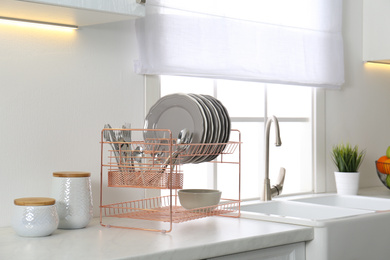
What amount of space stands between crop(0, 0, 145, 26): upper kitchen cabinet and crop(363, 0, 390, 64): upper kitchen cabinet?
1.57m

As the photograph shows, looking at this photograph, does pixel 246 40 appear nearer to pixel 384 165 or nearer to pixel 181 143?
pixel 181 143

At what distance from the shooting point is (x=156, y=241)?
1.56 metres

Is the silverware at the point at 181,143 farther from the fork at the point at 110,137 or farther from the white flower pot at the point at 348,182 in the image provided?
the white flower pot at the point at 348,182

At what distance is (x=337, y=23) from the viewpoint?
277 centimetres

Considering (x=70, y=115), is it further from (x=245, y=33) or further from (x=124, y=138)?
(x=245, y=33)

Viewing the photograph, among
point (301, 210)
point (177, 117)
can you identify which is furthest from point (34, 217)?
point (301, 210)

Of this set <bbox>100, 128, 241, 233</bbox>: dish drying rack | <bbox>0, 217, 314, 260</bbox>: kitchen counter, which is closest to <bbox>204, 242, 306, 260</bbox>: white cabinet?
<bbox>0, 217, 314, 260</bbox>: kitchen counter

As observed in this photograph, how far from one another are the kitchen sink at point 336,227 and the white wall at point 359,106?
0.57 meters

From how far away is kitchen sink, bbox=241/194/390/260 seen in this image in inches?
70.1

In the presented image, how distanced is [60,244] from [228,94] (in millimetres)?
3948

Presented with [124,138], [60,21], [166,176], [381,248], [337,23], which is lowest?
[381,248]

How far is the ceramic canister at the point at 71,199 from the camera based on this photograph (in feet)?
5.61

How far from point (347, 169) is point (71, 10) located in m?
1.62

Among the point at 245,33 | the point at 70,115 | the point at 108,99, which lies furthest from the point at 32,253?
the point at 245,33
